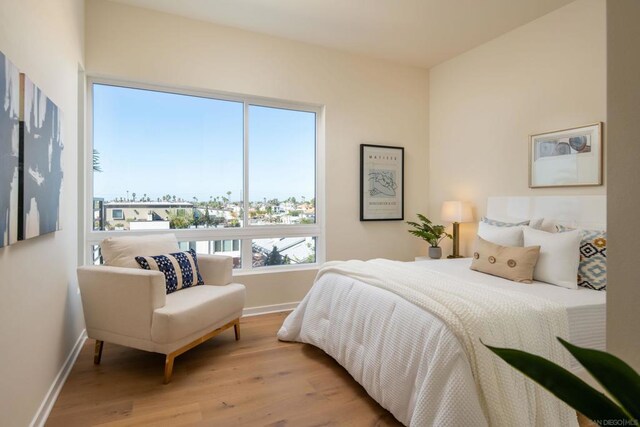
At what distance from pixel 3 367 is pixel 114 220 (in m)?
2.02

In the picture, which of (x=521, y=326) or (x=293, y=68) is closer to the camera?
(x=521, y=326)

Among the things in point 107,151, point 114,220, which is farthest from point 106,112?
point 114,220

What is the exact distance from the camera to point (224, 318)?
8.74 feet

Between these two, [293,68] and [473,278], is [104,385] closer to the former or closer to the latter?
[473,278]

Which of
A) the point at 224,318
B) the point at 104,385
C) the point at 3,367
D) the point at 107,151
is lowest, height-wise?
the point at 104,385

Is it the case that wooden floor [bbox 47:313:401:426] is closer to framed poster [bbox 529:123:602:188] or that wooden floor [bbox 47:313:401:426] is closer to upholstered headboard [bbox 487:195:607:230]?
upholstered headboard [bbox 487:195:607:230]

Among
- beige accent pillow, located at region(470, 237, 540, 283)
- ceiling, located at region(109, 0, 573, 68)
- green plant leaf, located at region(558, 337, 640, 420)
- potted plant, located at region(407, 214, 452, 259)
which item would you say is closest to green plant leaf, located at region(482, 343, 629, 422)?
green plant leaf, located at region(558, 337, 640, 420)

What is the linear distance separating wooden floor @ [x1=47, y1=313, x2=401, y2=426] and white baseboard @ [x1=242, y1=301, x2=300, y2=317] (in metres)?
0.77

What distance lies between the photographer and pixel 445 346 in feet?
5.05

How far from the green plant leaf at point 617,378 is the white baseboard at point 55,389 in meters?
2.23

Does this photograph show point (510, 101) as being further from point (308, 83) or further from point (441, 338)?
point (441, 338)

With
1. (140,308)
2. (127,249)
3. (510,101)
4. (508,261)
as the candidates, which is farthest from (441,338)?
(510,101)

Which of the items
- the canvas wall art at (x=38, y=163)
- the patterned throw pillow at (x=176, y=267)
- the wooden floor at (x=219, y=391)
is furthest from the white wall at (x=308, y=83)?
the canvas wall art at (x=38, y=163)

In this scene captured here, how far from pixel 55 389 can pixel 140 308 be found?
0.60 metres
